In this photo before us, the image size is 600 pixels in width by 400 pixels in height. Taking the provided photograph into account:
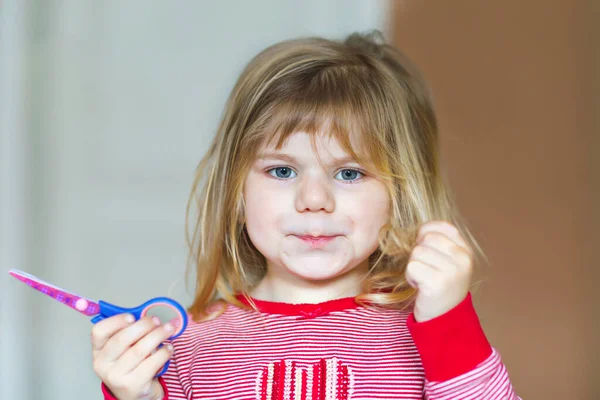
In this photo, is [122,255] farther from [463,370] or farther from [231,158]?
[463,370]

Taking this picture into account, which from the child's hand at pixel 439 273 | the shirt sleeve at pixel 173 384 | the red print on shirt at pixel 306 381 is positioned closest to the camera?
the child's hand at pixel 439 273

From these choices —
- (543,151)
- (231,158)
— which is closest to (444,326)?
(231,158)

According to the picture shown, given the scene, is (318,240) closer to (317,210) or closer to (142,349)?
(317,210)

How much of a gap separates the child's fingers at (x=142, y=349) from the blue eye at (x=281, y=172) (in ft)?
0.88

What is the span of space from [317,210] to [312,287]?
0.14 meters

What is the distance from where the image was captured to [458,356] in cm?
95

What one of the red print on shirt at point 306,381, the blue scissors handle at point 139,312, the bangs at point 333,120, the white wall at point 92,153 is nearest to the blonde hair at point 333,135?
the bangs at point 333,120

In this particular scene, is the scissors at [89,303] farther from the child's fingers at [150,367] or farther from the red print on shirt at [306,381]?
the red print on shirt at [306,381]

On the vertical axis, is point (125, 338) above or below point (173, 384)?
above

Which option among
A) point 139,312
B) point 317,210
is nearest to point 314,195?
point 317,210

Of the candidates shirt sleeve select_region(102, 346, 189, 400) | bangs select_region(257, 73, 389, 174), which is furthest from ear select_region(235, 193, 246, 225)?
shirt sleeve select_region(102, 346, 189, 400)

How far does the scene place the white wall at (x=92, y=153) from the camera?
6.05 feet

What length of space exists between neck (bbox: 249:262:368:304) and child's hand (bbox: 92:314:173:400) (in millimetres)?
235

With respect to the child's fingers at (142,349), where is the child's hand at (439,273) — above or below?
above
